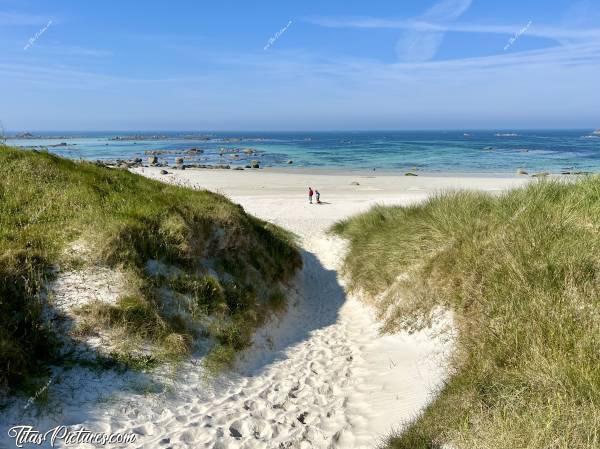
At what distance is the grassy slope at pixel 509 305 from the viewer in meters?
3.88

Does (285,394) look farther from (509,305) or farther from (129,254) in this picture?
(129,254)

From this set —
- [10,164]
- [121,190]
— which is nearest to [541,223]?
[121,190]

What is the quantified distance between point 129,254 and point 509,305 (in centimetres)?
627

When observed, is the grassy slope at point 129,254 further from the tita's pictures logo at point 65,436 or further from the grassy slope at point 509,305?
the grassy slope at point 509,305

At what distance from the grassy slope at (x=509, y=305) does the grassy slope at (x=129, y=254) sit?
319cm

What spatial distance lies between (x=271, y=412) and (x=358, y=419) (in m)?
1.23

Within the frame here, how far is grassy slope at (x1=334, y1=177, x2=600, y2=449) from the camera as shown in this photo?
388cm

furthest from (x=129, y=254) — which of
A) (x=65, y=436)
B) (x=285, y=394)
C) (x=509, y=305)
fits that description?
(x=509, y=305)

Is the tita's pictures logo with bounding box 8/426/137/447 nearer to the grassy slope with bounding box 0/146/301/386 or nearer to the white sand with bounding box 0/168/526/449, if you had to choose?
the white sand with bounding box 0/168/526/449

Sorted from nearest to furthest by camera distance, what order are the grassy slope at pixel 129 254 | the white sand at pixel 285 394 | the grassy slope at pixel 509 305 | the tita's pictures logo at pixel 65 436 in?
1. the grassy slope at pixel 509 305
2. the tita's pictures logo at pixel 65 436
3. the white sand at pixel 285 394
4. the grassy slope at pixel 129 254

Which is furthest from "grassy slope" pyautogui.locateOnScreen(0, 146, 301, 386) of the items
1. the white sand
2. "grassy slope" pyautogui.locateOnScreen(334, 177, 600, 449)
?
"grassy slope" pyautogui.locateOnScreen(334, 177, 600, 449)

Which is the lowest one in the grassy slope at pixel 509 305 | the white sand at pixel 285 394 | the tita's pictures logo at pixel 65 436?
the white sand at pixel 285 394

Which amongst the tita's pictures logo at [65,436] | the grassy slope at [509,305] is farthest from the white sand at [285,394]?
the grassy slope at [509,305]

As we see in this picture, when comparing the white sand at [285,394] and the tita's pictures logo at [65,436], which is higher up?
the tita's pictures logo at [65,436]
